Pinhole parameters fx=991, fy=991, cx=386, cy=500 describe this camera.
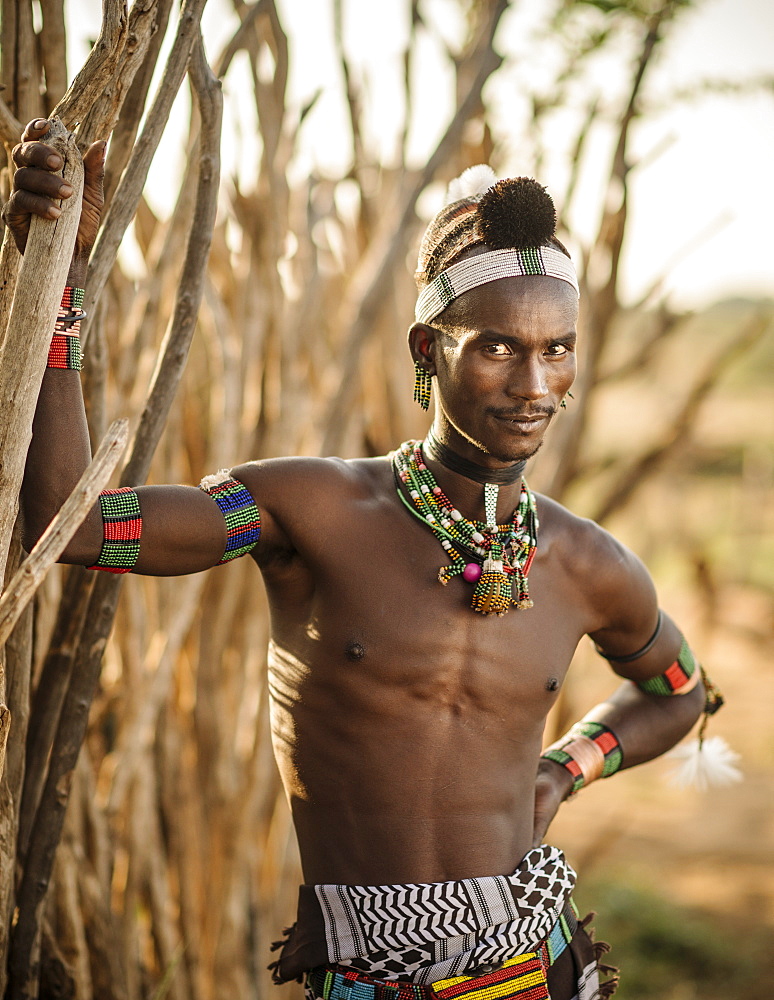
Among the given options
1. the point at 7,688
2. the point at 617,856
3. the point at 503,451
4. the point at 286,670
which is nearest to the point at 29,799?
the point at 7,688

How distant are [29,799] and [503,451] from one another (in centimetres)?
94

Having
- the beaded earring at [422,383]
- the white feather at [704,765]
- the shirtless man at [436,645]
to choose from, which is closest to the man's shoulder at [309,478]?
the shirtless man at [436,645]

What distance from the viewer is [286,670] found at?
1.51m

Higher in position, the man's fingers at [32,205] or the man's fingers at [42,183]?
the man's fingers at [42,183]

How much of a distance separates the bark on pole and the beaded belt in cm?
79

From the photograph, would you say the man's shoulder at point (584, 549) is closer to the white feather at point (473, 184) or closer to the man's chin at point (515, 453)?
the man's chin at point (515, 453)

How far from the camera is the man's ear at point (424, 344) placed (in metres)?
1.54

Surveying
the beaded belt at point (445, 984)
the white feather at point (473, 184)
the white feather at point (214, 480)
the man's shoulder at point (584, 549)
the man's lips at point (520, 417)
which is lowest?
the beaded belt at point (445, 984)

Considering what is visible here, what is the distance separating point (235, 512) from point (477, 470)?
0.39 meters

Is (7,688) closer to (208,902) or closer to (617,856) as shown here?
(208,902)

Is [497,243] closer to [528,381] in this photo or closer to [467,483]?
[528,381]

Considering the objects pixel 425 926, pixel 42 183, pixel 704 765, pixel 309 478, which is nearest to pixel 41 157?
pixel 42 183

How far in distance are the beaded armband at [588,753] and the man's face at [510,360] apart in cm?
67

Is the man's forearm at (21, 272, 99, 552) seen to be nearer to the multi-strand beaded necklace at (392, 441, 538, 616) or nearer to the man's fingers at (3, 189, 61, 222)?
the man's fingers at (3, 189, 61, 222)
